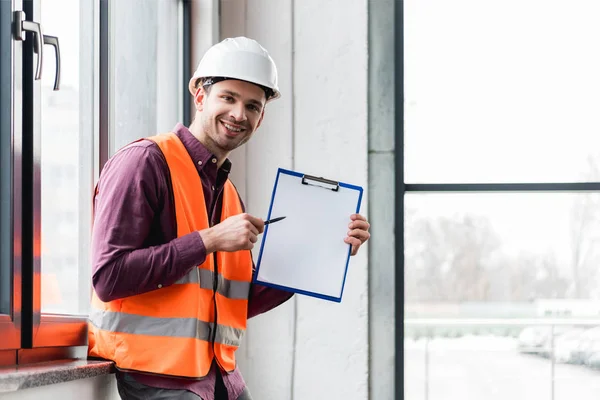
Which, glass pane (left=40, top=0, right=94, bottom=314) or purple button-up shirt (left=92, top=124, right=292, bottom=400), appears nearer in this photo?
purple button-up shirt (left=92, top=124, right=292, bottom=400)

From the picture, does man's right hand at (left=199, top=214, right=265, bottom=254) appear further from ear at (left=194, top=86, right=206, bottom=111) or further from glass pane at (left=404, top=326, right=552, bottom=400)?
glass pane at (left=404, top=326, right=552, bottom=400)

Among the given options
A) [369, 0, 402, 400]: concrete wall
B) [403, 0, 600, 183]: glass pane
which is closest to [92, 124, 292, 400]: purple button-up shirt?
[369, 0, 402, 400]: concrete wall

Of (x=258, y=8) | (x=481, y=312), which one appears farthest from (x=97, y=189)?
(x=481, y=312)

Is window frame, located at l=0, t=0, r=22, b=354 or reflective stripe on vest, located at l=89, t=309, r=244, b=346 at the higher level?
window frame, located at l=0, t=0, r=22, b=354

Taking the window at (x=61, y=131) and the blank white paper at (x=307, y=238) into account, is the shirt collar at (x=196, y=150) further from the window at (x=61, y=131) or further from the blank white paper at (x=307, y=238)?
the window at (x=61, y=131)

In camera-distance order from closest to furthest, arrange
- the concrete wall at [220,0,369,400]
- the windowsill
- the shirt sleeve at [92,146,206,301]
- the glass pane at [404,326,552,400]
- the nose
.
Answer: the windowsill → the shirt sleeve at [92,146,206,301] → the nose → the concrete wall at [220,0,369,400] → the glass pane at [404,326,552,400]

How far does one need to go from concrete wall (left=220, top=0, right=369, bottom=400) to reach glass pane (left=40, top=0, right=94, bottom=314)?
3.06 feet

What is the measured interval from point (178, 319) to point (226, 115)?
0.52m

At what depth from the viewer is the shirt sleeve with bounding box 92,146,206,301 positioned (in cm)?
205

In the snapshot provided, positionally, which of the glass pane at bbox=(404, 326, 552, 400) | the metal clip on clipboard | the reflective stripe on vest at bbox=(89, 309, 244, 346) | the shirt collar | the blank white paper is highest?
the shirt collar

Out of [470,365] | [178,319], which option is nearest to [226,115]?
[178,319]

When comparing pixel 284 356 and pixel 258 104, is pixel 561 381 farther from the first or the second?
pixel 258 104

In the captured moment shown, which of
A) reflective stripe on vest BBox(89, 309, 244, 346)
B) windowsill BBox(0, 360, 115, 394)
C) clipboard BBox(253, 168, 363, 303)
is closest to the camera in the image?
windowsill BBox(0, 360, 115, 394)

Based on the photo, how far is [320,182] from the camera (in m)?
2.47
